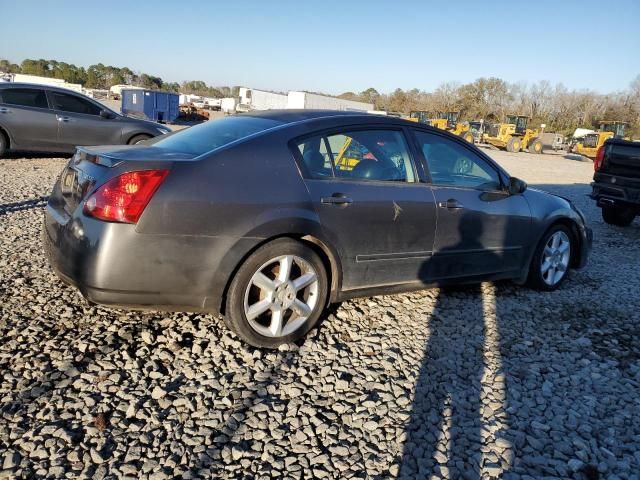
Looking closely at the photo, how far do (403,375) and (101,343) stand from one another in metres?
1.82

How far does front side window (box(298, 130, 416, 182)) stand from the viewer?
323 cm

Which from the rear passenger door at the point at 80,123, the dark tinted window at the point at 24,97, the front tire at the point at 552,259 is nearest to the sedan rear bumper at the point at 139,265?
the front tire at the point at 552,259

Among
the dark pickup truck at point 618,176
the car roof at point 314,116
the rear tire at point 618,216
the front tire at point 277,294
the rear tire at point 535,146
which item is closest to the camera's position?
the front tire at point 277,294

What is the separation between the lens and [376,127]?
3.59m

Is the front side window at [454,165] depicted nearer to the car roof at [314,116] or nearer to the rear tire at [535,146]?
the car roof at [314,116]

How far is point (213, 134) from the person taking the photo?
133 inches

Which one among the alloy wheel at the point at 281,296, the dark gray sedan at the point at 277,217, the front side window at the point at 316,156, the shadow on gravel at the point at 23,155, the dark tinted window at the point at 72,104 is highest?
the dark tinted window at the point at 72,104

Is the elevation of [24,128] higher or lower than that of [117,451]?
higher

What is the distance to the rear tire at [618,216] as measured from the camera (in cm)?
884

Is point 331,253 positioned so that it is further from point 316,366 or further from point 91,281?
point 91,281

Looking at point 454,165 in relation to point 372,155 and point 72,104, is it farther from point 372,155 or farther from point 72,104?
point 72,104

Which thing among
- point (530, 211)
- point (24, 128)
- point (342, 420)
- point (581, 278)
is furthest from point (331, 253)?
point (24, 128)

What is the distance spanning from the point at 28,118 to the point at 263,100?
45454 millimetres

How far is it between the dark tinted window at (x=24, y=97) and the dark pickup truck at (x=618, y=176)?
10.2m
